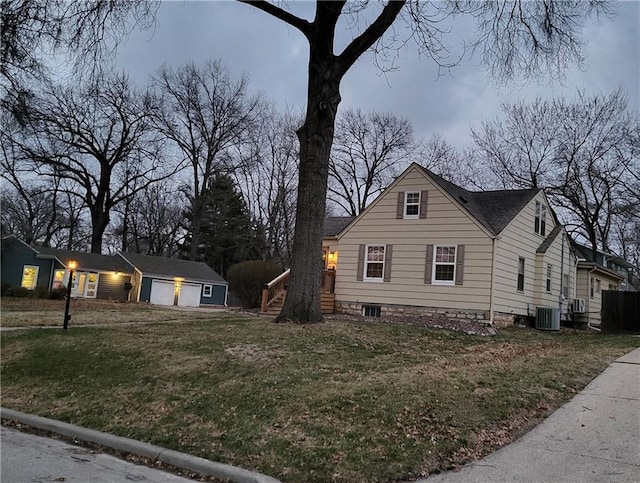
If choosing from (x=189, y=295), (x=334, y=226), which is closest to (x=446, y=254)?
(x=334, y=226)

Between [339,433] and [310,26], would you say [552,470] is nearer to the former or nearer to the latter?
[339,433]

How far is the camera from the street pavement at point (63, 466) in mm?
4484

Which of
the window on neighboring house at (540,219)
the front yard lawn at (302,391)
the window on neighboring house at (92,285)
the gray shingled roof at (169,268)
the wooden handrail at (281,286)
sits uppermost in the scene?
the window on neighboring house at (540,219)

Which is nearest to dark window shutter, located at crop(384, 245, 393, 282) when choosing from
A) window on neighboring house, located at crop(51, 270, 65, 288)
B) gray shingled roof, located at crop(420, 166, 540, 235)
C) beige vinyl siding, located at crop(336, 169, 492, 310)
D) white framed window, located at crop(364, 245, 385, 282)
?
beige vinyl siding, located at crop(336, 169, 492, 310)

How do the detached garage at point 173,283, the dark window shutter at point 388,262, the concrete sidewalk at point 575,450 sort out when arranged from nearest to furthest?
1. the concrete sidewalk at point 575,450
2. the dark window shutter at point 388,262
3. the detached garage at point 173,283

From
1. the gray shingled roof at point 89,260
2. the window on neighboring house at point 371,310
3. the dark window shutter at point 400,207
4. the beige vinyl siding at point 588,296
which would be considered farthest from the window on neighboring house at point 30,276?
the beige vinyl siding at point 588,296

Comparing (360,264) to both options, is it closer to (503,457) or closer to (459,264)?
(459,264)

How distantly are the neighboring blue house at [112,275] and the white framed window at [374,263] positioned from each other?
20.7 meters

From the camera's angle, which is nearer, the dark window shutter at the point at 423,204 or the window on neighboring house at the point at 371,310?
the dark window shutter at the point at 423,204

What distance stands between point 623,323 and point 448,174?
19.0 metres

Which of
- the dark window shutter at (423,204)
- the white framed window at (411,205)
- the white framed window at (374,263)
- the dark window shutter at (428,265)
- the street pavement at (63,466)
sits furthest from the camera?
the white framed window at (374,263)

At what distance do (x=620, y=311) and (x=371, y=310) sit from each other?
9.46 m

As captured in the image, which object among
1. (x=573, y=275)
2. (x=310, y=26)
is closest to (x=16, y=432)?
(x=310, y=26)

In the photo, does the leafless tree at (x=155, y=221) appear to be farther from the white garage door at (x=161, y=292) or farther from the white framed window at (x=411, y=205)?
the white framed window at (x=411, y=205)
